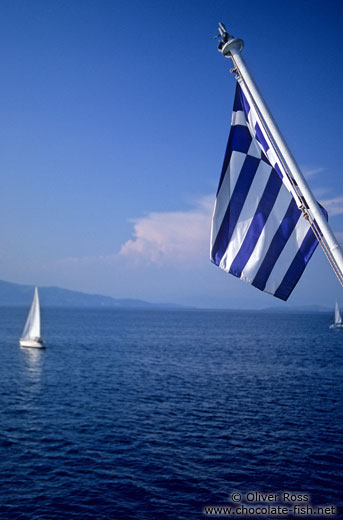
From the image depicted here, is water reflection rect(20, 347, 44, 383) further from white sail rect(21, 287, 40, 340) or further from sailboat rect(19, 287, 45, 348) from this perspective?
white sail rect(21, 287, 40, 340)

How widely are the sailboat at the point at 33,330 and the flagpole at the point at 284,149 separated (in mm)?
75256

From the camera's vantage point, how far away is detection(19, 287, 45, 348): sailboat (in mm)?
77438

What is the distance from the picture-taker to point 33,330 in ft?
266

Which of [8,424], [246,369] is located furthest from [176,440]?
[246,369]

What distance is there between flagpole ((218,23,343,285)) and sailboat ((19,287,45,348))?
75256mm

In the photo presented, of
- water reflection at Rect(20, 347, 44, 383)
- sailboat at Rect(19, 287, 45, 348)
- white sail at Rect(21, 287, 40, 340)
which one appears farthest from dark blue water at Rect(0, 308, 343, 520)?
white sail at Rect(21, 287, 40, 340)

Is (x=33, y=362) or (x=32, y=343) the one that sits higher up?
(x=32, y=343)

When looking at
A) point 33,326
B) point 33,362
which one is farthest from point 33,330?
point 33,362

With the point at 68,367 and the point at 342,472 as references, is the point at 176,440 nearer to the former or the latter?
the point at 342,472

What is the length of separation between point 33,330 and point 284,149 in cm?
8235

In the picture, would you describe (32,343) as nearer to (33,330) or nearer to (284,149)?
(33,330)

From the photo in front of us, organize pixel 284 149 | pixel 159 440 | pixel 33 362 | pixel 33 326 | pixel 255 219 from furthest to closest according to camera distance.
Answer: pixel 33 326
pixel 33 362
pixel 159 440
pixel 255 219
pixel 284 149

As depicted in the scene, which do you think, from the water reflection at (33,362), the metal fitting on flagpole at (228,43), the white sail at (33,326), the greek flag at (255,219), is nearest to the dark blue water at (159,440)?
the water reflection at (33,362)

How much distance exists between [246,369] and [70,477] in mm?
41735
